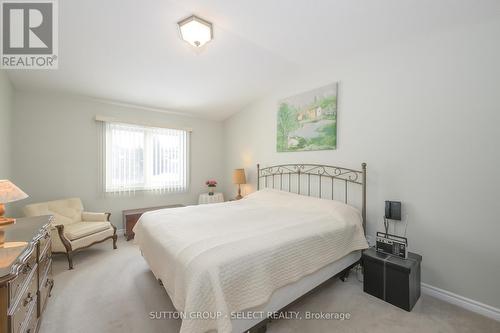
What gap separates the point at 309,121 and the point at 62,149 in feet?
13.6

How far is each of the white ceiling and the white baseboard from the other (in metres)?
2.69

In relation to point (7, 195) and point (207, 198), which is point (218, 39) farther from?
point (207, 198)

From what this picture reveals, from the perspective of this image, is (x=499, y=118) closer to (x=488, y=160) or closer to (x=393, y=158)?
(x=488, y=160)

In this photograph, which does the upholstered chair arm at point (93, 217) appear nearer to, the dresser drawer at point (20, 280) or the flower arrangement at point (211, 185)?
the dresser drawer at point (20, 280)

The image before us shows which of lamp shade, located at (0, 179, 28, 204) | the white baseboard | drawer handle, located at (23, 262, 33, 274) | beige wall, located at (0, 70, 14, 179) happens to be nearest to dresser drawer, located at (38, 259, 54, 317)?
drawer handle, located at (23, 262, 33, 274)

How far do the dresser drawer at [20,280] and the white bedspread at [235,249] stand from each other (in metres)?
0.82

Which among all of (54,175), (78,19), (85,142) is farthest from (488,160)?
(54,175)

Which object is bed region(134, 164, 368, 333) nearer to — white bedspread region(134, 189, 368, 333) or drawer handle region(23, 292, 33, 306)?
white bedspread region(134, 189, 368, 333)

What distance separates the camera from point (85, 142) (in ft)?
11.8

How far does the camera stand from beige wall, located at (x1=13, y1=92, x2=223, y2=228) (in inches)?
124

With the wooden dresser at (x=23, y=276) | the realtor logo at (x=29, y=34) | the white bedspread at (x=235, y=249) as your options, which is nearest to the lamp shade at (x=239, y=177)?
the white bedspread at (x=235, y=249)

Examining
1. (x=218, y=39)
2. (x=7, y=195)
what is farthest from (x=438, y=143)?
(x=7, y=195)

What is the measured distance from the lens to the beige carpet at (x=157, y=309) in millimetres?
1735

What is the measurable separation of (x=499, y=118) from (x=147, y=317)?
366cm
